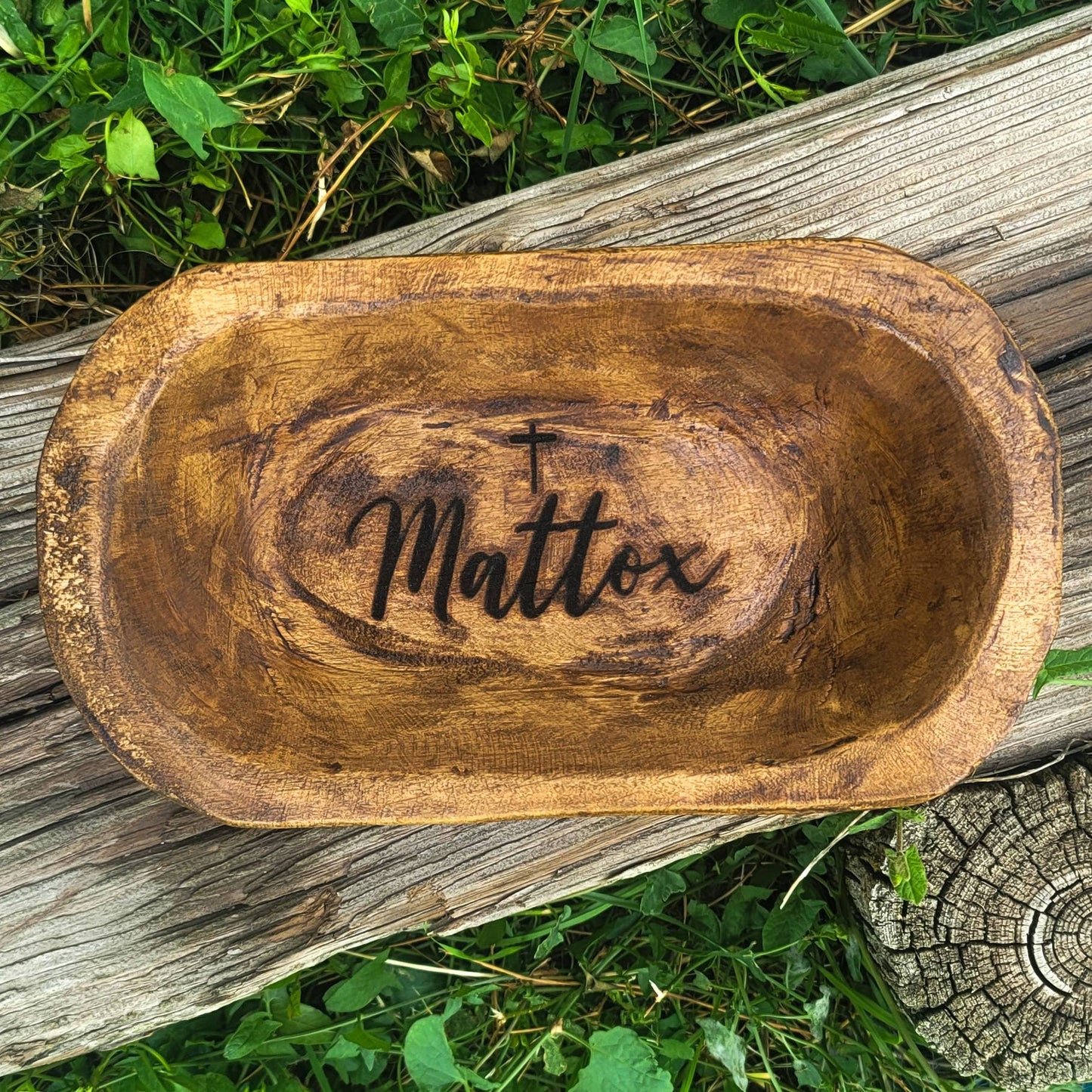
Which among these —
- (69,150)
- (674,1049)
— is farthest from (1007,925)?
(69,150)

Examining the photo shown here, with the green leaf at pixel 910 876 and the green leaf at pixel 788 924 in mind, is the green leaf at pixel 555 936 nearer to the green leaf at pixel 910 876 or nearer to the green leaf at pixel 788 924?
the green leaf at pixel 788 924

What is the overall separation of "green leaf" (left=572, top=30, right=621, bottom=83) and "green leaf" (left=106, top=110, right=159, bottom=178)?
2.28ft

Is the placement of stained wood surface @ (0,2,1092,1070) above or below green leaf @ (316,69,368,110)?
below

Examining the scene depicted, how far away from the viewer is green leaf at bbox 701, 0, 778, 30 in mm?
1604

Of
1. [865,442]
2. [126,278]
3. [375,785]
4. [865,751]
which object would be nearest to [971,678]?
[865,751]

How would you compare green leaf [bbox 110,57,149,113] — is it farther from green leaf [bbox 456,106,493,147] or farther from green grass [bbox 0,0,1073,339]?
green leaf [bbox 456,106,493,147]

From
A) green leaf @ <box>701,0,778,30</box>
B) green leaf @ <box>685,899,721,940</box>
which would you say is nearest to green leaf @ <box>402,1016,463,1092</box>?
green leaf @ <box>685,899,721,940</box>

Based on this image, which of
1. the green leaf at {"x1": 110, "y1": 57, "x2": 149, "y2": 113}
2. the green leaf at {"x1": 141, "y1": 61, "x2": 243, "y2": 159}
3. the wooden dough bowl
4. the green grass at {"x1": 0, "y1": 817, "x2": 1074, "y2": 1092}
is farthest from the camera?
the green grass at {"x1": 0, "y1": 817, "x2": 1074, "y2": 1092}

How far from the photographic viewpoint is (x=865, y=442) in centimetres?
142

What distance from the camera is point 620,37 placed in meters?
1.55

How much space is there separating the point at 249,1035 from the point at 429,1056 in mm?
373

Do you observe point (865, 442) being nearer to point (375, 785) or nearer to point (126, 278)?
point (375, 785)

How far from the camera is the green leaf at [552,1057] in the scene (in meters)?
1.58

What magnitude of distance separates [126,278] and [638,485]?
1.03 m
